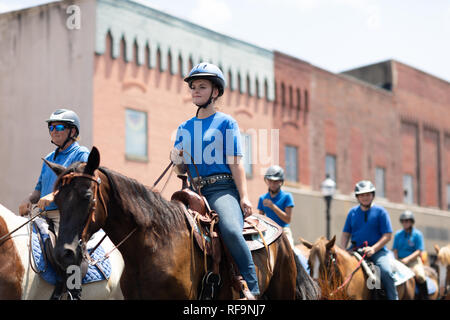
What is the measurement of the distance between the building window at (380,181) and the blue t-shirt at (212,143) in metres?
35.4

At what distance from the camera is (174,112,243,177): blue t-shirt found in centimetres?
624

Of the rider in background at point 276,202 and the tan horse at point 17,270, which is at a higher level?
the rider in background at point 276,202

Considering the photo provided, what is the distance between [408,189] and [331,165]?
8553 millimetres

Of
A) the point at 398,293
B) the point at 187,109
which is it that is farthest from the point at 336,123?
the point at 398,293

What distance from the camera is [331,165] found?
123ft

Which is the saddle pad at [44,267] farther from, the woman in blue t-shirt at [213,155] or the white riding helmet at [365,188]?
the white riding helmet at [365,188]

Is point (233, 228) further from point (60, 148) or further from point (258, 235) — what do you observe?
point (60, 148)

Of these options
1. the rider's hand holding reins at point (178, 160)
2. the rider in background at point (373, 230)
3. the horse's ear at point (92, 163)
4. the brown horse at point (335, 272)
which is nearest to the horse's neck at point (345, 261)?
the brown horse at point (335, 272)

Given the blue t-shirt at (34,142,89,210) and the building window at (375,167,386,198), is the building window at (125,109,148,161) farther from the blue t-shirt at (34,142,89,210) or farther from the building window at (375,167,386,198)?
the blue t-shirt at (34,142,89,210)

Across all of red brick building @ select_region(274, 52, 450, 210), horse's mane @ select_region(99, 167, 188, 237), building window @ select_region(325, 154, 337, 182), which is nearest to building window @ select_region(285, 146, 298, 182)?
red brick building @ select_region(274, 52, 450, 210)

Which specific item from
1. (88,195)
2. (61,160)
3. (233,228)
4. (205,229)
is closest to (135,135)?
(61,160)

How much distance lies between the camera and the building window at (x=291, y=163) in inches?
1363

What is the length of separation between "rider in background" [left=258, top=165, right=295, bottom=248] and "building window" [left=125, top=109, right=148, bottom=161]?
15862 mm

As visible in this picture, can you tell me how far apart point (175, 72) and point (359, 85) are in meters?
14.9
